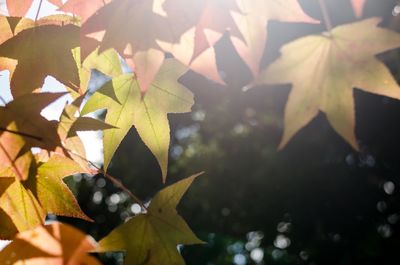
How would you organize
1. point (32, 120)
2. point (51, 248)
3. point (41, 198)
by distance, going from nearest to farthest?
point (51, 248)
point (32, 120)
point (41, 198)

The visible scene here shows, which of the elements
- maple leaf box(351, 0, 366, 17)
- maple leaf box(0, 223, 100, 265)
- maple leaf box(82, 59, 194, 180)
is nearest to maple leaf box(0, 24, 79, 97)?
maple leaf box(82, 59, 194, 180)

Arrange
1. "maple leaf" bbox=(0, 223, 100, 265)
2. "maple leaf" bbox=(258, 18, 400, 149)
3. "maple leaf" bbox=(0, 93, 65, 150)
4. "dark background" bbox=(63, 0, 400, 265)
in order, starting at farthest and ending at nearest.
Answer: "dark background" bbox=(63, 0, 400, 265) < "maple leaf" bbox=(258, 18, 400, 149) < "maple leaf" bbox=(0, 93, 65, 150) < "maple leaf" bbox=(0, 223, 100, 265)

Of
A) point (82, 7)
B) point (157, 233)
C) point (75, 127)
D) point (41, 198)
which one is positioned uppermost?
point (82, 7)

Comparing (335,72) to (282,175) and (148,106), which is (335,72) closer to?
(148,106)

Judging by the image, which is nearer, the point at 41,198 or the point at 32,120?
the point at 32,120

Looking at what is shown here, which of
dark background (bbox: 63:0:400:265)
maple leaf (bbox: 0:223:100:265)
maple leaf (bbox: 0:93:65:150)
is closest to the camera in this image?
maple leaf (bbox: 0:223:100:265)

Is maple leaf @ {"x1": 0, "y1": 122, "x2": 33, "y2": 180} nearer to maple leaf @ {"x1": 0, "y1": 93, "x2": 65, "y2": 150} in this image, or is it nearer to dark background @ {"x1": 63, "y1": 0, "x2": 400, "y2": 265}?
maple leaf @ {"x1": 0, "y1": 93, "x2": 65, "y2": 150}

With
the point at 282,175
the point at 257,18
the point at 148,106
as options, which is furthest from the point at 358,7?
the point at 282,175

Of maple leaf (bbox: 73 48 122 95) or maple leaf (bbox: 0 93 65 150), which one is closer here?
maple leaf (bbox: 0 93 65 150)

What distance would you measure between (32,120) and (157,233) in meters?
0.32

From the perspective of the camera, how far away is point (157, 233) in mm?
850

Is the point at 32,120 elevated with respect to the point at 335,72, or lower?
elevated

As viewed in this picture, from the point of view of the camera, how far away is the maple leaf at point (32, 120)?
24.6 inches

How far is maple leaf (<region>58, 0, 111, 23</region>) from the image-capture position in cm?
68
